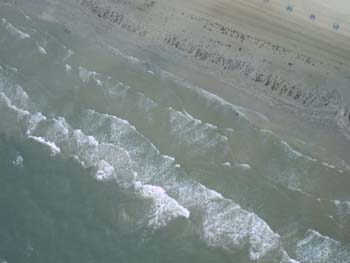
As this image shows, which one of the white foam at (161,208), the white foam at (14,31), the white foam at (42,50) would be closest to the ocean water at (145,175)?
the white foam at (161,208)

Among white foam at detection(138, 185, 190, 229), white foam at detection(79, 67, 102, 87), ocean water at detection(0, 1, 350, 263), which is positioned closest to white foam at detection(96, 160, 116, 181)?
ocean water at detection(0, 1, 350, 263)

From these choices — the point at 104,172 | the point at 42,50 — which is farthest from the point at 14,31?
the point at 104,172

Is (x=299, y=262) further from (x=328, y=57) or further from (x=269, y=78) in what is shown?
(x=328, y=57)

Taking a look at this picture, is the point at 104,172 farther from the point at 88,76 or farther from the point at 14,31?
the point at 14,31

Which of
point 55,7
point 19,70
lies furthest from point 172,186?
point 55,7

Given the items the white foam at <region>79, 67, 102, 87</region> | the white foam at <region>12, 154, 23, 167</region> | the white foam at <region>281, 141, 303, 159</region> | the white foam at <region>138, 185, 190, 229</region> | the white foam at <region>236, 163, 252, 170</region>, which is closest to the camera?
the white foam at <region>138, 185, 190, 229</region>

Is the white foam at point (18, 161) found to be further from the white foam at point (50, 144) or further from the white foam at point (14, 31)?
the white foam at point (14, 31)

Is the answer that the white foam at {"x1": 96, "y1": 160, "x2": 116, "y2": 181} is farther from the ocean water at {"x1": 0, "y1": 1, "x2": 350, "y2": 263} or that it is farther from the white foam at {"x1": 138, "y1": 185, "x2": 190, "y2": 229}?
the white foam at {"x1": 138, "y1": 185, "x2": 190, "y2": 229}

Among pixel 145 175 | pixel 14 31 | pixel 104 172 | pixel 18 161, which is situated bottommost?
pixel 18 161

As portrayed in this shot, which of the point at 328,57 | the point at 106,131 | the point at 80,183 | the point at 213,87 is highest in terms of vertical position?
the point at 328,57
